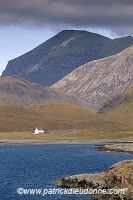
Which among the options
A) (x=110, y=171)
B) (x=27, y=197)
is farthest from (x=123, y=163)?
(x=27, y=197)

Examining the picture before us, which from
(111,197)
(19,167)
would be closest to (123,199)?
(111,197)

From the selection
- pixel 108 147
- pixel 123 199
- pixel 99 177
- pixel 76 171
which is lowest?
pixel 123 199

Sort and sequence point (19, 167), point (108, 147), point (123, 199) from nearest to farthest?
1. point (123, 199)
2. point (19, 167)
3. point (108, 147)

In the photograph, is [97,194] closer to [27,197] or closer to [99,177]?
[99,177]

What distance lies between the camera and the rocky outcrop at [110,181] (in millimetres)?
58875

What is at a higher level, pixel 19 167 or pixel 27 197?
pixel 19 167

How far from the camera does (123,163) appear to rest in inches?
2648

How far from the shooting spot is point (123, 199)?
57219 millimetres

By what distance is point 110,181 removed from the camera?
209 ft

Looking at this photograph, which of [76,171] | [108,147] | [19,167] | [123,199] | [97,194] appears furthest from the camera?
[108,147]

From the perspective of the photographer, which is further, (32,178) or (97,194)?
(32,178)

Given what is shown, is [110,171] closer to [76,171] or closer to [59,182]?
[59,182]

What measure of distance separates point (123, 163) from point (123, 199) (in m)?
10.8

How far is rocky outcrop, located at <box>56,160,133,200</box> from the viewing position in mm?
58875
